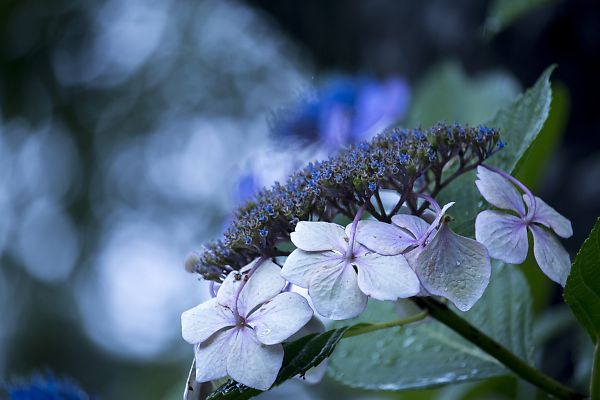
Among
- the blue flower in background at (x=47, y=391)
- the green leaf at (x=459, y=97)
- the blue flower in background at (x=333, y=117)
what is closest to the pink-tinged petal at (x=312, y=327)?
the blue flower in background at (x=47, y=391)

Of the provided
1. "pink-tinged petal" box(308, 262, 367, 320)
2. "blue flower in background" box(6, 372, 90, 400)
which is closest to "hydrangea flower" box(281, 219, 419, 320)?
"pink-tinged petal" box(308, 262, 367, 320)

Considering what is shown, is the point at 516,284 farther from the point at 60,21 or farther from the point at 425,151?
the point at 60,21

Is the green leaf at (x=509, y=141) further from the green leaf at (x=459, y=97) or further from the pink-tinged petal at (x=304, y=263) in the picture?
the green leaf at (x=459, y=97)

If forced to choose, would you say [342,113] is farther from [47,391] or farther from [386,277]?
[386,277]

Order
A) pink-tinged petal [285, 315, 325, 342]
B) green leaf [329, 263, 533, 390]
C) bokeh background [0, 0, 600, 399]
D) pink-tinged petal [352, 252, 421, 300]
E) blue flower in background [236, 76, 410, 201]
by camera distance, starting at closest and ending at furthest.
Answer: pink-tinged petal [352, 252, 421, 300] < pink-tinged petal [285, 315, 325, 342] < green leaf [329, 263, 533, 390] < blue flower in background [236, 76, 410, 201] < bokeh background [0, 0, 600, 399]

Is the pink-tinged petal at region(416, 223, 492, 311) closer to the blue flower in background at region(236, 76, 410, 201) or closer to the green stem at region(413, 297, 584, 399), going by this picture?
the green stem at region(413, 297, 584, 399)

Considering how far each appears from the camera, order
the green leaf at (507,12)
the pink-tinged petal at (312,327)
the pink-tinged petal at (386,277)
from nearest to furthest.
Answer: the pink-tinged petal at (386,277)
the pink-tinged petal at (312,327)
the green leaf at (507,12)
